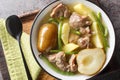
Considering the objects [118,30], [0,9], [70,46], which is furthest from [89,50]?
[0,9]

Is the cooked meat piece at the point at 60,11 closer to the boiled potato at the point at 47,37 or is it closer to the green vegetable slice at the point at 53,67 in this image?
the boiled potato at the point at 47,37

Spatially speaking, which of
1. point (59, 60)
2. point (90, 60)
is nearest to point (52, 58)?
point (59, 60)

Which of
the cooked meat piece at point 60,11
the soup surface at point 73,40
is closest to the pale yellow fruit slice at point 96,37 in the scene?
the soup surface at point 73,40

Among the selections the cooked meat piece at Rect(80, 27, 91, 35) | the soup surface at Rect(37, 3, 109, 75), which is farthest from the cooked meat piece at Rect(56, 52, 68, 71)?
the cooked meat piece at Rect(80, 27, 91, 35)

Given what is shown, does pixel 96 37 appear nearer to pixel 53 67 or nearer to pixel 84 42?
pixel 84 42

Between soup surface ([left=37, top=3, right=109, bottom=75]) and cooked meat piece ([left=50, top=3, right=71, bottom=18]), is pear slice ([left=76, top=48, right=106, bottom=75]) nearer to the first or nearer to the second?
soup surface ([left=37, top=3, right=109, bottom=75])

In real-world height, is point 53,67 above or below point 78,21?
below
